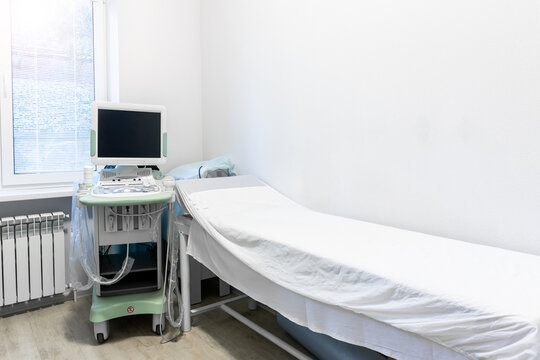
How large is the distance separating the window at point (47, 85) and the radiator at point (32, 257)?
0.35m

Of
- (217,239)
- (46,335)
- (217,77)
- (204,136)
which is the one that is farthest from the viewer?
(204,136)

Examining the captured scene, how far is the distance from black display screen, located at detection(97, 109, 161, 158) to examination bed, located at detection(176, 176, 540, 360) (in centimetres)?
57

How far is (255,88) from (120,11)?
115cm

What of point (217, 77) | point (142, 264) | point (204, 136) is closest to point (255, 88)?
point (217, 77)

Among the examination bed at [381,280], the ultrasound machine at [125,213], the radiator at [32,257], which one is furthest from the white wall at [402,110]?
the radiator at [32,257]

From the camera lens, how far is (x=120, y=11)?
8.78 ft

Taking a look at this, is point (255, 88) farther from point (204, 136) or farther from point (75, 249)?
point (75, 249)

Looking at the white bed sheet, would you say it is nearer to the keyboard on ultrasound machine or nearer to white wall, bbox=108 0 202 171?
the keyboard on ultrasound machine

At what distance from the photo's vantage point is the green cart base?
199 cm

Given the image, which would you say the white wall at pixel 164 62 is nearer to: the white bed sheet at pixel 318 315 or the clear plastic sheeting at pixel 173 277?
the clear plastic sheeting at pixel 173 277

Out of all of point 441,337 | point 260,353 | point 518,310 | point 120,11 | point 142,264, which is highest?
point 120,11

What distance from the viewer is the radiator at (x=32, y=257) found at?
2273 millimetres

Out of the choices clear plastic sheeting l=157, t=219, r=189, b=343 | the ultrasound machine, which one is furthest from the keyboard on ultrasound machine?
clear plastic sheeting l=157, t=219, r=189, b=343

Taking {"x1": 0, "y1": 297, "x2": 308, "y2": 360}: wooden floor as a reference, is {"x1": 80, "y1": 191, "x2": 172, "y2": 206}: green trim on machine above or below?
above
